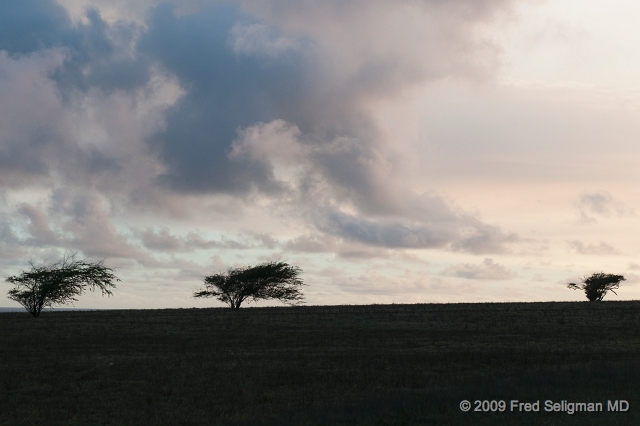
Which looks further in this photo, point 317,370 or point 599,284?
point 599,284

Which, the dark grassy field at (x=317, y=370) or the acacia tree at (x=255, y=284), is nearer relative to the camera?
the dark grassy field at (x=317, y=370)

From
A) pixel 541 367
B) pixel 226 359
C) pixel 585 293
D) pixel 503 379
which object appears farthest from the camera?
pixel 585 293

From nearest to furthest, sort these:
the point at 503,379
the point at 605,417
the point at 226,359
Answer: the point at 605,417
the point at 503,379
the point at 226,359

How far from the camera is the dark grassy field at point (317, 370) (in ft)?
70.7

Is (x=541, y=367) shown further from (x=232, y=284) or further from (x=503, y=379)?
(x=232, y=284)

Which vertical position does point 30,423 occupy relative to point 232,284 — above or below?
below

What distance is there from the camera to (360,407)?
21.7m

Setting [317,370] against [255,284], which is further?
[255,284]

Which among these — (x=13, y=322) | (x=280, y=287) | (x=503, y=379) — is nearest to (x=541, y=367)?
(x=503, y=379)

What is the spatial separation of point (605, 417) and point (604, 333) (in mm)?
29325

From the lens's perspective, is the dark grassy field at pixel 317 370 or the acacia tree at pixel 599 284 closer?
the dark grassy field at pixel 317 370

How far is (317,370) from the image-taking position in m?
30.9

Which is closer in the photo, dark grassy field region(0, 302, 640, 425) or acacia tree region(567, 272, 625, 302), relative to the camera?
dark grassy field region(0, 302, 640, 425)

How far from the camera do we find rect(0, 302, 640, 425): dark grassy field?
2156 cm
